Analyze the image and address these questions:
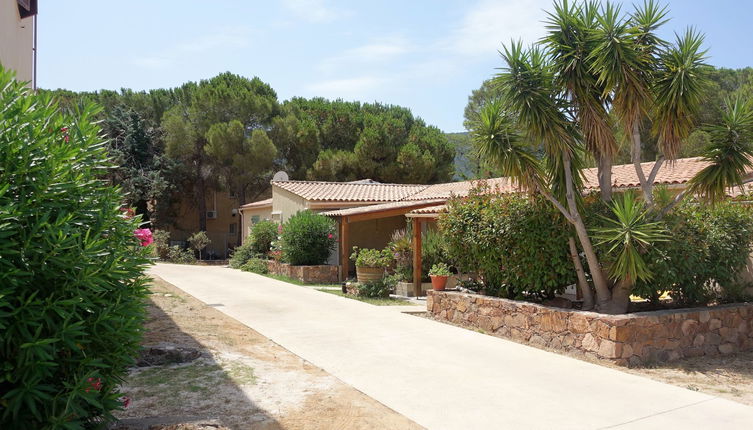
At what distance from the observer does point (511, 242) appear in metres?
9.26

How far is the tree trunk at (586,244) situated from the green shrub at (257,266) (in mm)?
15073

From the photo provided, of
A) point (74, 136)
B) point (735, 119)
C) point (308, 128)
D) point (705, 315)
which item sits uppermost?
point (308, 128)

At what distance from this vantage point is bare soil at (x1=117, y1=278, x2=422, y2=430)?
16.4 ft

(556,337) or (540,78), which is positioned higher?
(540,78)

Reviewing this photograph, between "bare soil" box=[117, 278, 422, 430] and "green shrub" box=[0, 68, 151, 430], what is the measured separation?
1116 mm

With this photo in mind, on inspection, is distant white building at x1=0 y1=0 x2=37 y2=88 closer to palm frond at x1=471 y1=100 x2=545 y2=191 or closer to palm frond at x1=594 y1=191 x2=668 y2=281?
palm frond at x1=471 y1=100 x2=545 y2=191

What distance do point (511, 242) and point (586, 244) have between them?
1340 mm

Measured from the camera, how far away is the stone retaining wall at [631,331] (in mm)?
7328

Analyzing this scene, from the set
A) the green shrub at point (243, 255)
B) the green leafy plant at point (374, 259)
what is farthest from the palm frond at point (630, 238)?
the green shrub at point (243, 255)

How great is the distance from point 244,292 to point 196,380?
887 centimetres

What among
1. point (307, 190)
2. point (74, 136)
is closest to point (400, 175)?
point (307, 190)

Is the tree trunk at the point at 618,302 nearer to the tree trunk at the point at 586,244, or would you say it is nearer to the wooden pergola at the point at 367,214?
the tree trunk at the point at 586,244

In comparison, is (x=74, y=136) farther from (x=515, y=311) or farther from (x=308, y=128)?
(x=308, y=128)

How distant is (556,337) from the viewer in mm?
8203
